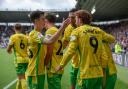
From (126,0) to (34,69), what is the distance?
3586 centimetres

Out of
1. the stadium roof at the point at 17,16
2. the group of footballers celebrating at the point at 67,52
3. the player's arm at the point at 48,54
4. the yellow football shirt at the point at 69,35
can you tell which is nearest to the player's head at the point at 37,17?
the group of footballers celebrating at the point at 67,52

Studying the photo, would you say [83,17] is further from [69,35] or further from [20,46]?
[20,46]

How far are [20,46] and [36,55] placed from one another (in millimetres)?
3597

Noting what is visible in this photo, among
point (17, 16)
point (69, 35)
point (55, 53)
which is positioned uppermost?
point (17, 16)

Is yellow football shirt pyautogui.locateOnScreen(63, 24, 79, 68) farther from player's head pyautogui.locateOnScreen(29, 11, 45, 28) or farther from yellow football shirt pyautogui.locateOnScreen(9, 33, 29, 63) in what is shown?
yellow football shirt pyautogui.locateOnScreen(9, 33, 29, 63)

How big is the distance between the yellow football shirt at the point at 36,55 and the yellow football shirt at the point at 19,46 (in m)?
3.49

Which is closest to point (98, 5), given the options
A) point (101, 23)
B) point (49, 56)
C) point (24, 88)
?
point (101, 23)

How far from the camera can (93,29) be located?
7426mm

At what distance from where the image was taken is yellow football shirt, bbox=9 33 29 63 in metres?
12.2

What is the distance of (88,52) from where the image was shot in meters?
→ 7.28

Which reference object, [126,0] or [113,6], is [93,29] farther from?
[113,6]

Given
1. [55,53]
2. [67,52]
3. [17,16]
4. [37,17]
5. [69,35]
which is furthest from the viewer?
[17,16]

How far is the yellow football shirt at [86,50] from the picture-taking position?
7250 millimetres

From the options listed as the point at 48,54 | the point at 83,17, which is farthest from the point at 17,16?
the point at 83,17
